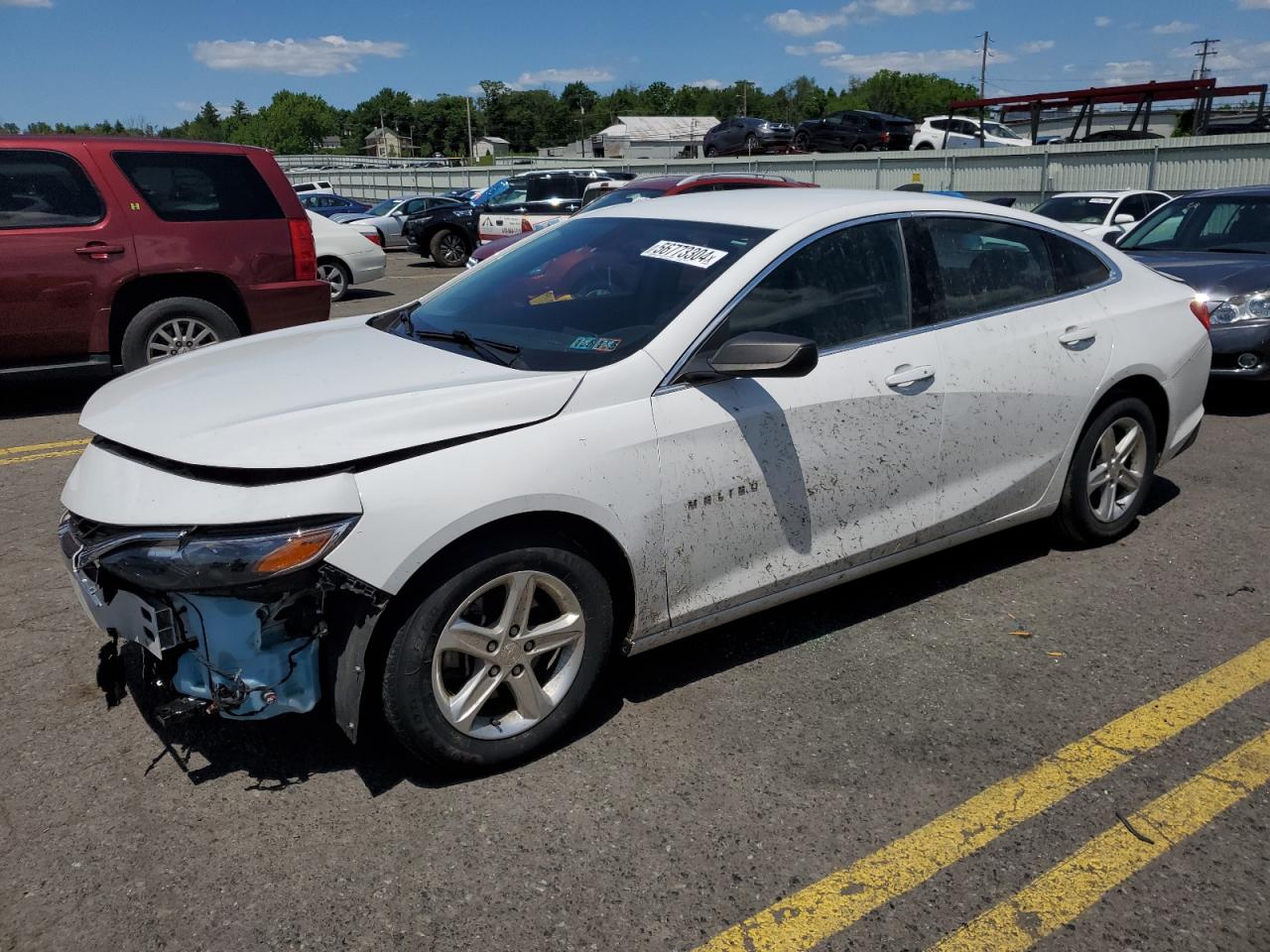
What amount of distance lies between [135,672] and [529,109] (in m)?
146

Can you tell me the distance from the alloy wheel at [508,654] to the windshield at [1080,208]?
14.0m

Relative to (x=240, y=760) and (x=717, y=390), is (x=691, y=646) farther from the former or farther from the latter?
(x=240, y=760)

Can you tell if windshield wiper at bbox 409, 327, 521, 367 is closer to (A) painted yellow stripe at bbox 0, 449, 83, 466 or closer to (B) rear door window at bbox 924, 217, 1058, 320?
(B) rear door window at bbox 924, 217, 1058, 320

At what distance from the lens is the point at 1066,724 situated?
11.0 ft

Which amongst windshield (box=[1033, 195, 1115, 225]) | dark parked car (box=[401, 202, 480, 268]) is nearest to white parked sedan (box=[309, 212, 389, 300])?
dark parked car (box=[401, 202, 480, 268])

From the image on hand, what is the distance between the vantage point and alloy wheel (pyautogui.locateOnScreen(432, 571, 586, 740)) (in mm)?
2900

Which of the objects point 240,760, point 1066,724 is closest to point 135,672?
point 240,760

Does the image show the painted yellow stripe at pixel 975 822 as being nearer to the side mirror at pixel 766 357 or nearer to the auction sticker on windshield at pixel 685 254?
the side mirror at pixel 766 357

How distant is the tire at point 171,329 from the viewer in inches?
293

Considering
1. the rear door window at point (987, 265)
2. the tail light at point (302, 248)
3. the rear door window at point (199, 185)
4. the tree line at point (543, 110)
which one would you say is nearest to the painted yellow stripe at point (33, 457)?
the rear door window at point (199, 185)

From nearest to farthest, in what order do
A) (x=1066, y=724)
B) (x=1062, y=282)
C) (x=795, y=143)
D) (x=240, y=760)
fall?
1. (x=240, y=760)
2. (x=1066, y=724)
3. (x=1062, y=282)
4. (x=795, y=143)

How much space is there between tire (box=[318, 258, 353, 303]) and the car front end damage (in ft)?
40.7

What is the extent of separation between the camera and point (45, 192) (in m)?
7.19

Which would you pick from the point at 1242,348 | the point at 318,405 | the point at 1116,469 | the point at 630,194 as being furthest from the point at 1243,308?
the point at 630,194
